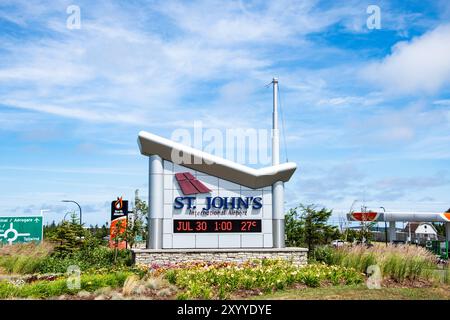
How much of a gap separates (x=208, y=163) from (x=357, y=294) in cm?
978

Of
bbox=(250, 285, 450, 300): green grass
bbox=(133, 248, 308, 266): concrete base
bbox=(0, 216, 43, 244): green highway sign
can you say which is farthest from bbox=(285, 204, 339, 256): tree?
bbox=(0, 216, 43, 244): green highway sign

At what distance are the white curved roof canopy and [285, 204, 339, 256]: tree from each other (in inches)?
149

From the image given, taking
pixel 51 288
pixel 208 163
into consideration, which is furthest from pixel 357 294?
pixel 208 163

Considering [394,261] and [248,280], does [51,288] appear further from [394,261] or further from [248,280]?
[394,261]

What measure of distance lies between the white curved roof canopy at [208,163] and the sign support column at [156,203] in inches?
20.5

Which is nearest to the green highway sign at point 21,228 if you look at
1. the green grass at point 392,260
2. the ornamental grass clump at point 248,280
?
the ornamental grass clump at point 248,280

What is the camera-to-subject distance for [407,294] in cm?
1436

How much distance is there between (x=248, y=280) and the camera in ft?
49.0

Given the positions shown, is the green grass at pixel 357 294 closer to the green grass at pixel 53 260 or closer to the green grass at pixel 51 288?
the green grass at pixel 51 288

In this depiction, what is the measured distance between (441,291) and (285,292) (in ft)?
17.0

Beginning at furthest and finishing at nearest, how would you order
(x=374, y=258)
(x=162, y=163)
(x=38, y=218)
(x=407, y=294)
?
(x=38, y=218) → (x=162, y=163) → (x=374, y=258) → (x=407, y=294)

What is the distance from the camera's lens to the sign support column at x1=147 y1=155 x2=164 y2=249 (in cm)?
2125
